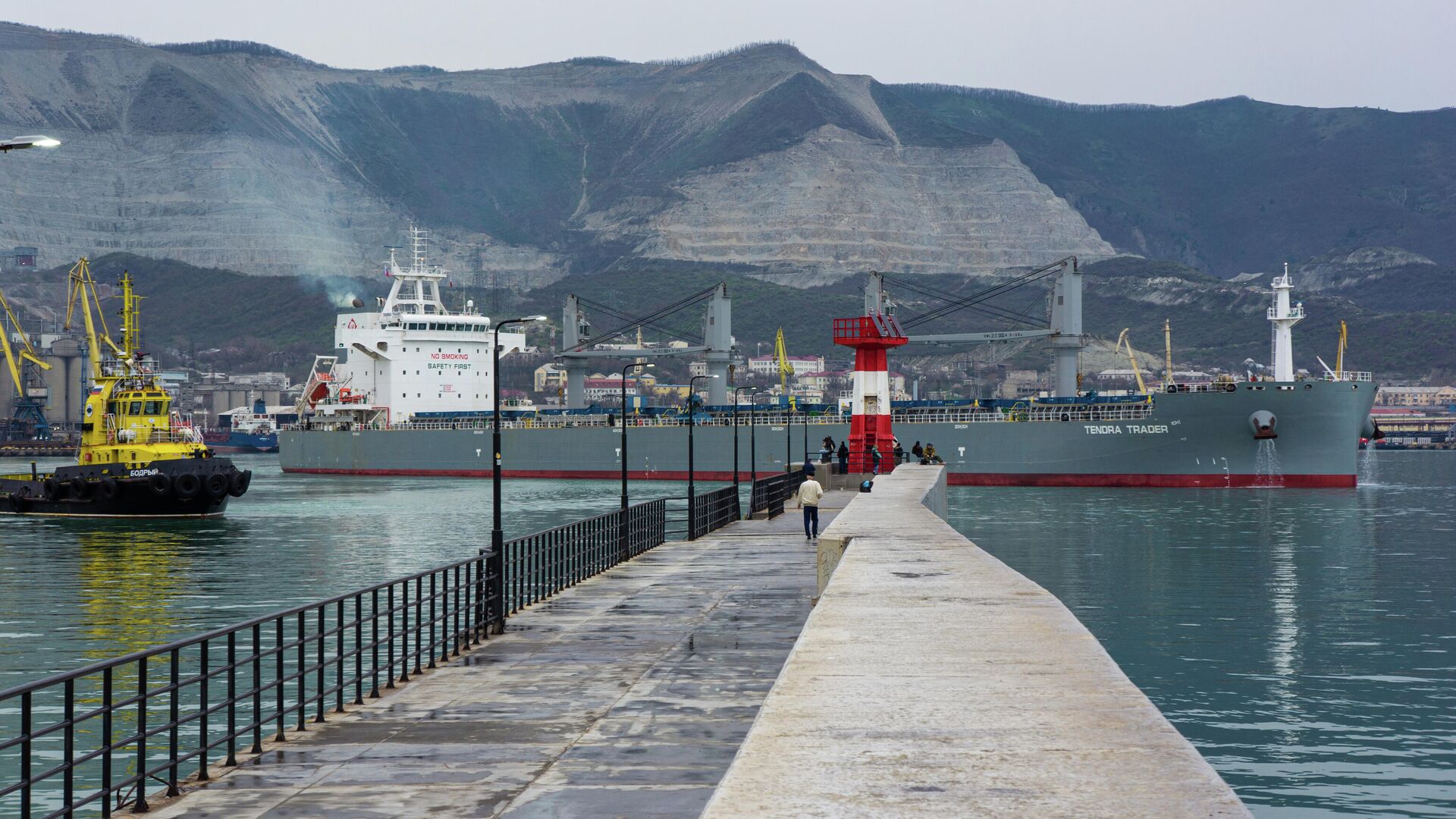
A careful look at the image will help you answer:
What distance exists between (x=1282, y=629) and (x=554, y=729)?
20.7m

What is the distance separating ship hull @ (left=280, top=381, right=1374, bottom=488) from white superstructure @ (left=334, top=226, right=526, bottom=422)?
809 centimetres

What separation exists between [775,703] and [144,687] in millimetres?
5031

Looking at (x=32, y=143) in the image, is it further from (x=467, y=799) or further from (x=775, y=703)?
(x=775, y=703)

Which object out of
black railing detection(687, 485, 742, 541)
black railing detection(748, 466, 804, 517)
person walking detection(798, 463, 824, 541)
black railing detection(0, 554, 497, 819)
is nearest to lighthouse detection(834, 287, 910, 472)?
black railing detection(748, 466, 804, 517)

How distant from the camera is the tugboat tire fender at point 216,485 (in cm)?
6256

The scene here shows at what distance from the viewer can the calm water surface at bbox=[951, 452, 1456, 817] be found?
17469mm

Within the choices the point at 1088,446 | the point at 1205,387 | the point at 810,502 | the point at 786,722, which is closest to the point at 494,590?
the point at 786,722

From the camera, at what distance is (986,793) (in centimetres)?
661

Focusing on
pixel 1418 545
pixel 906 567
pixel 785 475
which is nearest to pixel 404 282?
pixel 785 475

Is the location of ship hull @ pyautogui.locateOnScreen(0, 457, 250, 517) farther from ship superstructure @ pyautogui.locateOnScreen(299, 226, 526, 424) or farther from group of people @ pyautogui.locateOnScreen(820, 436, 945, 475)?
ship superstructure @ pyautogui.locateOnScreen(299, 226, 526, 424)

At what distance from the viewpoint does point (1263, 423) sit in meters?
77.8

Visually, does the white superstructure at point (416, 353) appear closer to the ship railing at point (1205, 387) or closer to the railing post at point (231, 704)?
the ship railing at point (1205, 387)

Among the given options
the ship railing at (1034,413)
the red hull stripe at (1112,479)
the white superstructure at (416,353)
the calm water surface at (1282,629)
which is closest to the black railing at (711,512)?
the calm water surface at (1282,629)

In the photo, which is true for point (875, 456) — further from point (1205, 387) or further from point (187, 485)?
point (187, 485)
